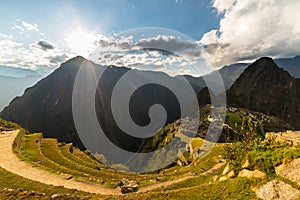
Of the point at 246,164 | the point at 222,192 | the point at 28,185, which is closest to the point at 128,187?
the point at 28,185

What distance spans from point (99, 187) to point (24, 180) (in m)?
10.5

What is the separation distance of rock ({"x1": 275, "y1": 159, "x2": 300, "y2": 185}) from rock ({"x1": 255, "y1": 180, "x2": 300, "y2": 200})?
688 millimetres

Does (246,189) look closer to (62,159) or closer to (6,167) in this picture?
(6,167)

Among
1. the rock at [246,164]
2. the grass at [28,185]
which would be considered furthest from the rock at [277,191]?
the grass at [28,185]

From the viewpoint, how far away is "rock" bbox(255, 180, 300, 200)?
1208 cm

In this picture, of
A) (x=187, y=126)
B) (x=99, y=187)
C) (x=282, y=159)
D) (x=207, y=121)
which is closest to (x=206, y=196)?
(x=282, y=159)

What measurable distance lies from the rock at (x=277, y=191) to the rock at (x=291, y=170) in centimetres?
69

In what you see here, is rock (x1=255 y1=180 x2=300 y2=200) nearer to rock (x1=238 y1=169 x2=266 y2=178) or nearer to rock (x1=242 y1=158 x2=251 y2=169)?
rock (x1=238 y1=169 x2=266 y2=178)

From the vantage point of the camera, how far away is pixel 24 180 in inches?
1091

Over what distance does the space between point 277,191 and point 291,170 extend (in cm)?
186

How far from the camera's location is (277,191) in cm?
1266

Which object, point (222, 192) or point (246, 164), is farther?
point (246, 164)

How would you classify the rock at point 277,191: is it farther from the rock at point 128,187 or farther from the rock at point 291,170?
the rock at point 128,187

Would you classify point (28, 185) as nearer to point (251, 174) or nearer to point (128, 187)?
point (128, 187)
